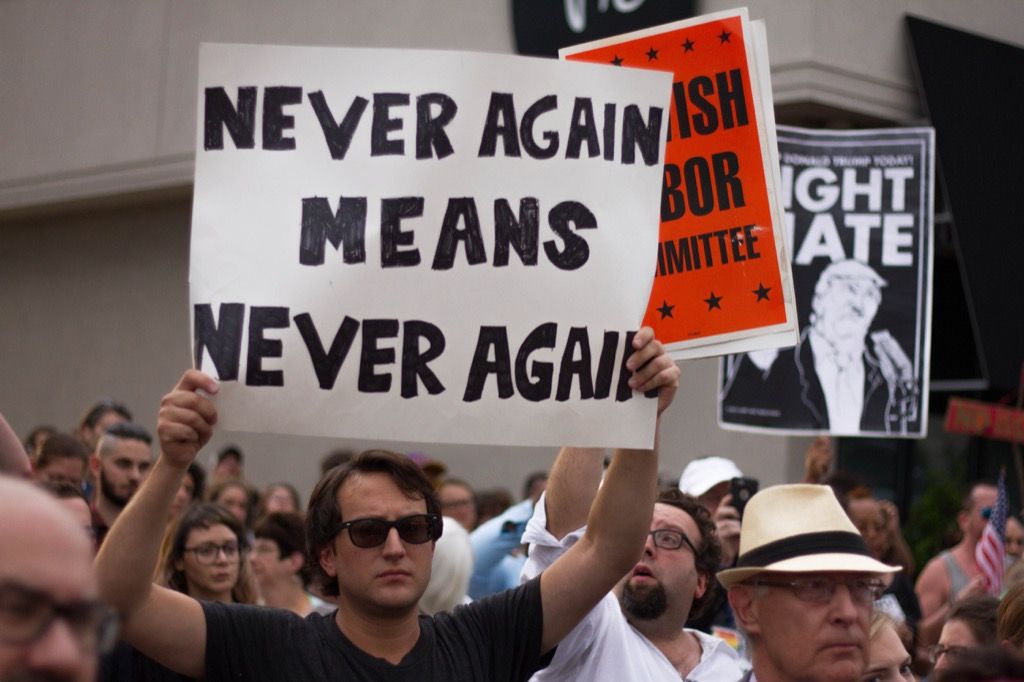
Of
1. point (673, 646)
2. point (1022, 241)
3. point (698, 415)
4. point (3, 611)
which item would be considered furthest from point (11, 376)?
point (3, 611)

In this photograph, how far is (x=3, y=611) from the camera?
183 cm

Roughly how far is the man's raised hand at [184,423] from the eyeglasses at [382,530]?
19.6 inches

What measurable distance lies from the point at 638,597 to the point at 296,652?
1.47 metres

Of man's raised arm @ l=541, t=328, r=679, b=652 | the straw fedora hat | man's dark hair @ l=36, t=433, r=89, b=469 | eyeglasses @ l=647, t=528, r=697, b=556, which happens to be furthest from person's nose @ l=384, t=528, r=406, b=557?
man's dark hair @ l=36, t=433, r=89, b=469

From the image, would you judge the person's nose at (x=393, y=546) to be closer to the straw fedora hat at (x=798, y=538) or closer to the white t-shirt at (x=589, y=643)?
the white t-shirt at (x=589, y=643)

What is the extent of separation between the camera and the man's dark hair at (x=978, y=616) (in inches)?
194

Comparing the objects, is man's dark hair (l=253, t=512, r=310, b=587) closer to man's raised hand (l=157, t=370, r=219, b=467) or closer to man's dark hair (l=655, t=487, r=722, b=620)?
man's dark hair (l=655, t=487, r=722, b=620)

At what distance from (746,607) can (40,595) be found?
2347mm

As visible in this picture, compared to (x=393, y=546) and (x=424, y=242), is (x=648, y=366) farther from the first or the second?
(x=393, y=546)

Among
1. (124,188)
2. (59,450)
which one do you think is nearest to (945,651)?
(59,450)

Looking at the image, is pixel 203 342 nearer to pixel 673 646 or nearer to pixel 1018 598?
pixel 673 646

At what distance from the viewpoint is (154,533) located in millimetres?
3375

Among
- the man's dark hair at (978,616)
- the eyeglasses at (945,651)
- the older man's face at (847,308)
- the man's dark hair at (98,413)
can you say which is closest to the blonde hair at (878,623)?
the eyeglasses at (945,651)

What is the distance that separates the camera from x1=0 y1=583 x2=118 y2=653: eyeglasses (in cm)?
183
